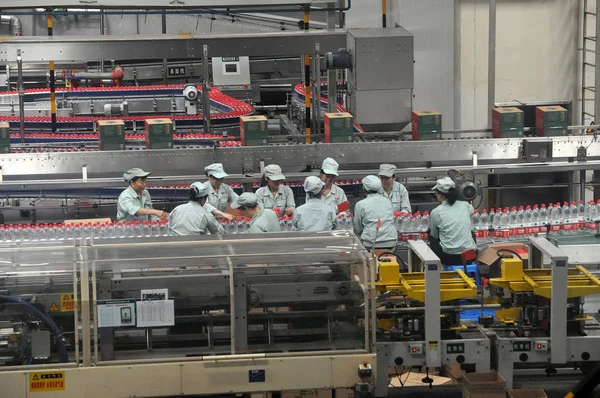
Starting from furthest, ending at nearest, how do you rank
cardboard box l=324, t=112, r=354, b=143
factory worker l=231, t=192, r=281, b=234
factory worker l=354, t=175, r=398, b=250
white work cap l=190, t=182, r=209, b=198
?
cardboard box l=324, t=112, r=354, b=143 → factory worker l=354, t=175, r=398, b=250 → factory worker l=231, t=192, r=281, b=234 → white work cap l=190, t=182, r=209, b=198

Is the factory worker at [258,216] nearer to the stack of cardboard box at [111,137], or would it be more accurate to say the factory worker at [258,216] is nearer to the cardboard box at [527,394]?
the stack of cardboard box at [111,137]

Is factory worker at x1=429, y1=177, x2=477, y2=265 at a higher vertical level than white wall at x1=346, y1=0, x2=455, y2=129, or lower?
lower

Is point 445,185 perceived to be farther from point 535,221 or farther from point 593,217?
point 593,217

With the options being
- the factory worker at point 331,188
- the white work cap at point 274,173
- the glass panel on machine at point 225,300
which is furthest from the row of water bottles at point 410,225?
the glass panel on machine at point 225,300

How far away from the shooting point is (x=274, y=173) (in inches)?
368

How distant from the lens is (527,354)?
22.0 feet

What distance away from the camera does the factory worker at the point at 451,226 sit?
28.3 ft

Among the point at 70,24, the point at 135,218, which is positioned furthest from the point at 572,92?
the point at 70,24

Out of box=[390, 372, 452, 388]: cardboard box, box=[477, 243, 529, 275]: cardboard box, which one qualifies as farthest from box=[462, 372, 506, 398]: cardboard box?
box=[477, 243, 529, 275]: cardboard box

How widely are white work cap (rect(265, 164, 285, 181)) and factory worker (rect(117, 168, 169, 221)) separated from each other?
0.93 m

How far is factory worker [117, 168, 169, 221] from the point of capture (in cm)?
920

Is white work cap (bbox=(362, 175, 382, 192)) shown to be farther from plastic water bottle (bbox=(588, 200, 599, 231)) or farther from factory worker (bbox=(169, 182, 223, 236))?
plastic water bottle (bbox=(588, 200, 599, 231))

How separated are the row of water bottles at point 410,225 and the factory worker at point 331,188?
50 centimetres

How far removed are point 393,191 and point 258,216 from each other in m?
1.60
